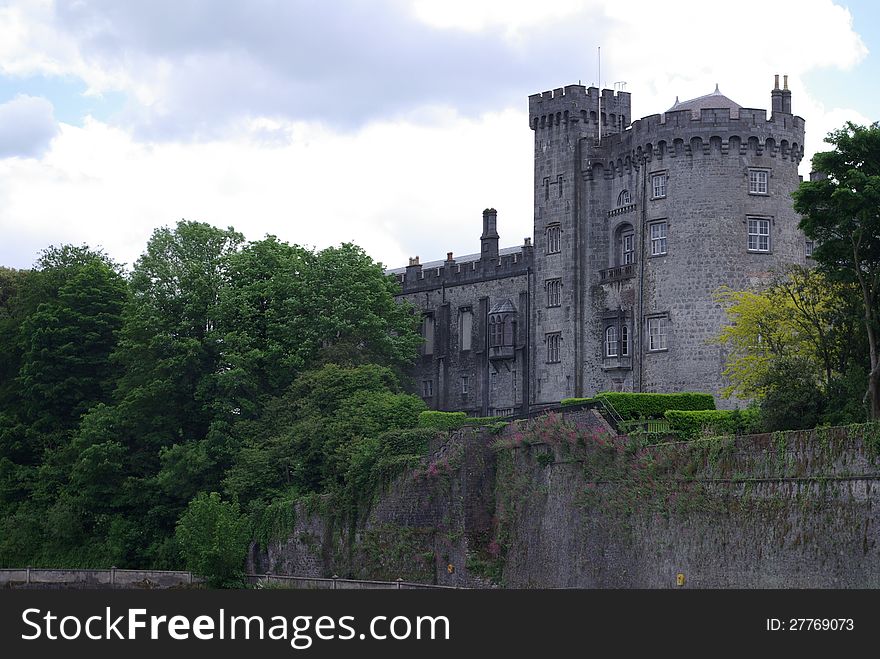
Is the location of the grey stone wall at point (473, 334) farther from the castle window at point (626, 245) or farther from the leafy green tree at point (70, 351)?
the leafy green tree at point (70, 351)

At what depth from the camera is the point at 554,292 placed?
72.9m

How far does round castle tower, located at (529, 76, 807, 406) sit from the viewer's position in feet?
216

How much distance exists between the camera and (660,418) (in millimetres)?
56906

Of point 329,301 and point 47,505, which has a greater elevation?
point 329,301

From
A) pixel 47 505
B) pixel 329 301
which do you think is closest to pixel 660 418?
pixel 329 301

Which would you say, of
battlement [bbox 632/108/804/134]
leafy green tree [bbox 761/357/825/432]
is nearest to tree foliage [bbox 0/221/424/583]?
battlement [bbox 632/108/804/134]

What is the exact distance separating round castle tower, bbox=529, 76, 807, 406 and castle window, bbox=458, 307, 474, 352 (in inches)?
394

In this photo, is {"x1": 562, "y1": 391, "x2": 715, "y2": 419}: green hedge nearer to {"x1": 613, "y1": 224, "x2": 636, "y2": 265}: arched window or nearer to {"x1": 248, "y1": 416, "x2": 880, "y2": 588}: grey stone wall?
{"x1": 248, "y1": 416, "x2": 880, "y2": 588}: grey stone wall

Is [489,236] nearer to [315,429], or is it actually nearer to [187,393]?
[187,393]

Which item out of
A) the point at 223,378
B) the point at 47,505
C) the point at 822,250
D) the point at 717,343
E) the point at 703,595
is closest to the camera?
the point at 703,595

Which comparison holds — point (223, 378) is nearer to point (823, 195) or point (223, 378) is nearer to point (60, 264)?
point (60, 264)

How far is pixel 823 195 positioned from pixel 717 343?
65.9 ft

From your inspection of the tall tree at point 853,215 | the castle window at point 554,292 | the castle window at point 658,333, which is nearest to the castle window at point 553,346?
the castle window at point 554,292

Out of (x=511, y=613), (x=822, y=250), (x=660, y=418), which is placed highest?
(x=822, y=250)
